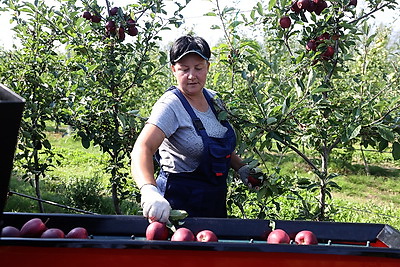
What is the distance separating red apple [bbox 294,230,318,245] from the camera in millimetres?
1635

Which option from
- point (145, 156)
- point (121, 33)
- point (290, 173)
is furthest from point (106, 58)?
point (290, 173)

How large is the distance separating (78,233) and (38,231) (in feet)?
0.43

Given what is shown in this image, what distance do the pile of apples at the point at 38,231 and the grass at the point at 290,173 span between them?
3.74ft

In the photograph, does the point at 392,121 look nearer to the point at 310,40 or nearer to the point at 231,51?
the point at 310,40

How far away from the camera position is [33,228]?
5.19 ft

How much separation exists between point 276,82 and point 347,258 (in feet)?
3.46

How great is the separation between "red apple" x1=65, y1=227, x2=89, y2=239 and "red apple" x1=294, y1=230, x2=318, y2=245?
2.38 feet

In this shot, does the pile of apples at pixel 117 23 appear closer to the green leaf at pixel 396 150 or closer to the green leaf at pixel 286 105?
the green leaf at pixel 286 105

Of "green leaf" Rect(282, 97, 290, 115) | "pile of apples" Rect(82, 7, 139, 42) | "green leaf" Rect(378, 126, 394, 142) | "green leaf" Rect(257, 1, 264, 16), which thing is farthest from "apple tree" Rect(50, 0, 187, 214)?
"green leaf" Rect(378, 126, 394, 142)

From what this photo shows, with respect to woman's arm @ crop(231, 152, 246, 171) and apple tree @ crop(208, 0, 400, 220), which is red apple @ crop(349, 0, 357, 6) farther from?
woman's arm @ crop(231, 152, 246, 171)

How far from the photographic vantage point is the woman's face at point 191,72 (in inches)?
78.4

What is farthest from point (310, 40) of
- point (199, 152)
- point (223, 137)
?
point (199, 152)

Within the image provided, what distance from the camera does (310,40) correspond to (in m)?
2.54

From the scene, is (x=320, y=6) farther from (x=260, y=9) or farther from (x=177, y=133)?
(x=177, y=133)
